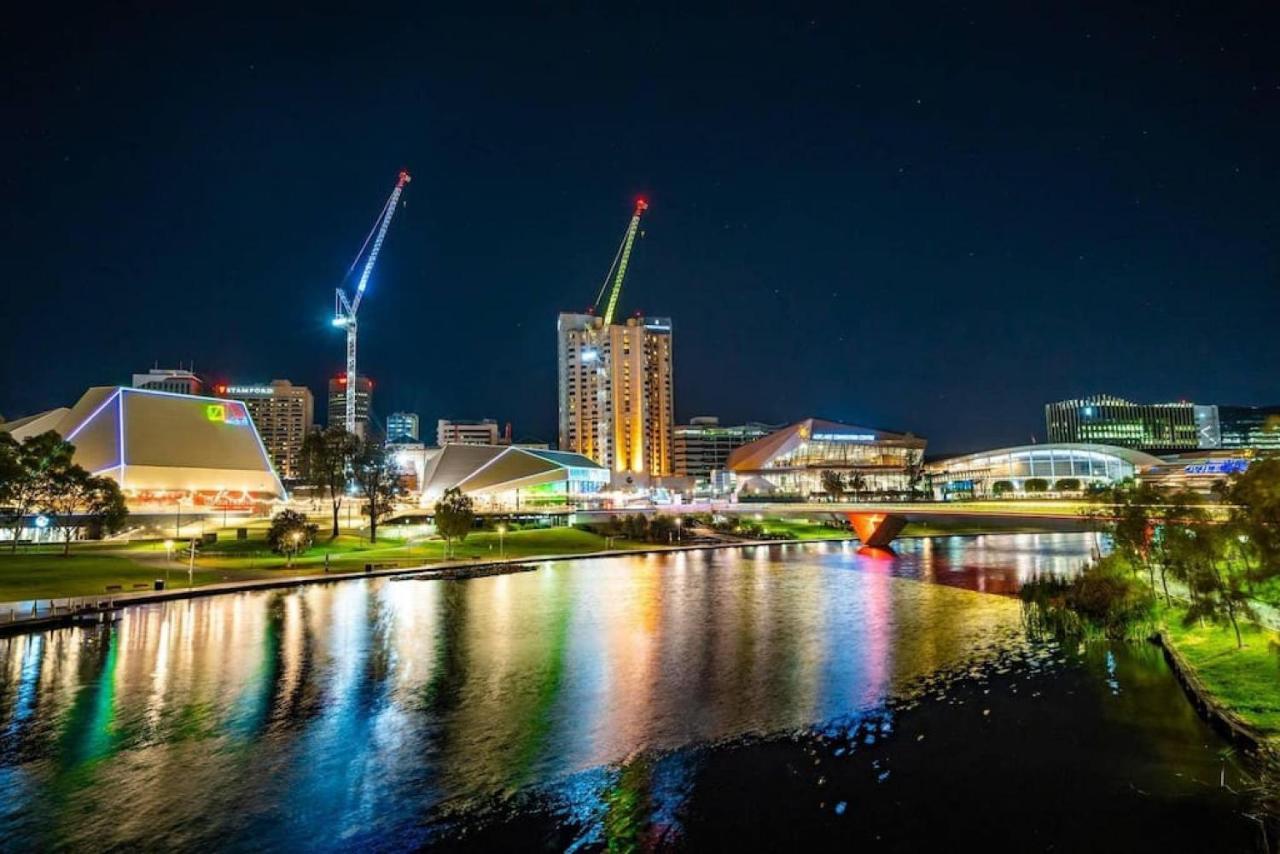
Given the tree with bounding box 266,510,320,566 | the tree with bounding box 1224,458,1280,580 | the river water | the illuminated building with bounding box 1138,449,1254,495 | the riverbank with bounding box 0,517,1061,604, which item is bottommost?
the river water

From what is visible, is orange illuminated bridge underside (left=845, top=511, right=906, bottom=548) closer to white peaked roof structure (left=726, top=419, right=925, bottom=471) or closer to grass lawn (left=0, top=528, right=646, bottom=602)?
grass lawn (left=0, top=528, right=646, bottom=602)

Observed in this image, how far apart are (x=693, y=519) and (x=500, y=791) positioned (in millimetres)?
88695

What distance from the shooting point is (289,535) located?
2451 inches

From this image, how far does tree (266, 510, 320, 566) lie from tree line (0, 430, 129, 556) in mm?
14248

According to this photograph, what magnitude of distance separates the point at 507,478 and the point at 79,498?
3057 inches

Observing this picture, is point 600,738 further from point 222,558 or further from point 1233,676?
point 222,558

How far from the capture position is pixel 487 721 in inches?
914

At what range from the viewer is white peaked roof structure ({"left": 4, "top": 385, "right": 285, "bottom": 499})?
331 ft

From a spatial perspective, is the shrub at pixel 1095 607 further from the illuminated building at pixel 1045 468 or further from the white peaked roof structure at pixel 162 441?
the white peaked roof structure at pixel 162 441

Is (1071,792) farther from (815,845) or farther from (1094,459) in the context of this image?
(1094,459)

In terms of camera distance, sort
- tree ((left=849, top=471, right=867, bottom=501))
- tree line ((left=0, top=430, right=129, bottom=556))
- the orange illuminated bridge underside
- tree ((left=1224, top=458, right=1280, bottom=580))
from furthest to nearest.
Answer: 1. tree ((left=849, top=471, right=867, bottom=501))
2. the orange illuminated bridge underside
3. tree line ((left=0, top=430, right=129, bottom=556))
4. tree ((left=1224, top=458, right=1280, bottom=580))

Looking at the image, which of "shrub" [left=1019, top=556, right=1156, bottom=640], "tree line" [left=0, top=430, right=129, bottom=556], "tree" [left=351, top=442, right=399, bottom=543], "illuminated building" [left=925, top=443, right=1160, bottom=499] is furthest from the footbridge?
"tree line" [left=0, top=430, right=129, bottom=556]

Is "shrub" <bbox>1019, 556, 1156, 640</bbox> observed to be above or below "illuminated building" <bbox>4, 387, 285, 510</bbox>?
below

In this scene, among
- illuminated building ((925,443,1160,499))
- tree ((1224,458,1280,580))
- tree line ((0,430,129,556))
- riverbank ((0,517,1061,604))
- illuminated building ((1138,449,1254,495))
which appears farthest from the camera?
illuminated building ((925,443,1160,499))
